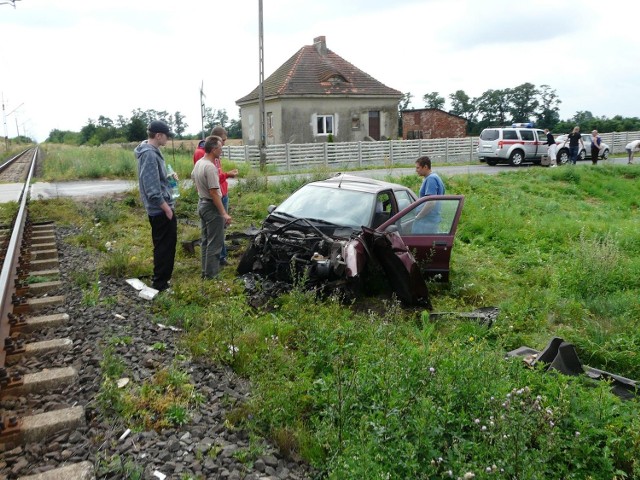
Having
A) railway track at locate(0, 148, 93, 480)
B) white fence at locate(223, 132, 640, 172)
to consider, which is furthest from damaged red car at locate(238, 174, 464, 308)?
white fence at locate(223, 132, 640, 172)

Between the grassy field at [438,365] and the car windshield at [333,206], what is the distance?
1.30 m

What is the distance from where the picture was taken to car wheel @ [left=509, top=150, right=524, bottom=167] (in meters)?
27.0

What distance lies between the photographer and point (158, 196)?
633cm

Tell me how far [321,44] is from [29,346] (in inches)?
1606

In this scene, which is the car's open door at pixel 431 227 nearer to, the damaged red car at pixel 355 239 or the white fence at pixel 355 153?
the damaged red car at pixel 355 239

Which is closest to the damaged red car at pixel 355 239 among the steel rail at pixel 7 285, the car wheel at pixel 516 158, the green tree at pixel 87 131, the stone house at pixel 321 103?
the steel rail at pixel 7 285

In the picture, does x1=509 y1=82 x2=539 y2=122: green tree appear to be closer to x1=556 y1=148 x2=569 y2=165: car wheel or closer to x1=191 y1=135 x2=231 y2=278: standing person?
x1=556 y1=148 x2=569 y2=165: car wheel

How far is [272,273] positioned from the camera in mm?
7078

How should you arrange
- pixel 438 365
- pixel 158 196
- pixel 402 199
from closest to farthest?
1. pixel 438 365
2. pixel 158 196
3. pixel 402 199

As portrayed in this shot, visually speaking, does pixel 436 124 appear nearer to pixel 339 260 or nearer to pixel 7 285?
pixel 339 260

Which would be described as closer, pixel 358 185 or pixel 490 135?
pixel 358 185

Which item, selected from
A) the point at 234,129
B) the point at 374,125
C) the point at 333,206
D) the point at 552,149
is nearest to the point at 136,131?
the point at 234,129

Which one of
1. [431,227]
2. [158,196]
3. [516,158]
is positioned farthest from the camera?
[516,158]

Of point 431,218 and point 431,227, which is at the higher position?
point 431,218
